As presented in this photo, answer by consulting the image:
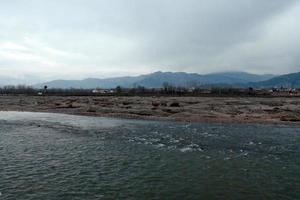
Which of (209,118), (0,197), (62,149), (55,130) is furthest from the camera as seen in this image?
(209,118)

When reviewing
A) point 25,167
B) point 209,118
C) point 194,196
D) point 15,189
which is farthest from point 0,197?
point 209,118

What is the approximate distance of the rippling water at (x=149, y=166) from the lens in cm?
2036

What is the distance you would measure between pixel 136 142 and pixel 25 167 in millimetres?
12971

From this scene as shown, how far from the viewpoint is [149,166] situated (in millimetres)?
25953

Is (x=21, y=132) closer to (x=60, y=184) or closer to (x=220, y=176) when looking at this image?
(x=60, y=184)

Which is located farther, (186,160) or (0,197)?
(186,160)

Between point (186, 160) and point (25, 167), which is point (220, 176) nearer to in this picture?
point (186, 160)

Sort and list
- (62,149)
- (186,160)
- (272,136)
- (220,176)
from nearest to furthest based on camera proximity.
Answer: (220,176) → (186,160) → (62,149) → (272,136)

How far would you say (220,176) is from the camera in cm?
2375

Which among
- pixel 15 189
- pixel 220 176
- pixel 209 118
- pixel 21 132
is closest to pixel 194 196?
pixel 220 176

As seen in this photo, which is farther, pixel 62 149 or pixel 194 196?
pixel 62 149

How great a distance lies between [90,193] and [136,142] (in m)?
16.0

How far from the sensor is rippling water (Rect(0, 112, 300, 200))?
20359mm

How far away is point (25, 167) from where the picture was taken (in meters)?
24.9
